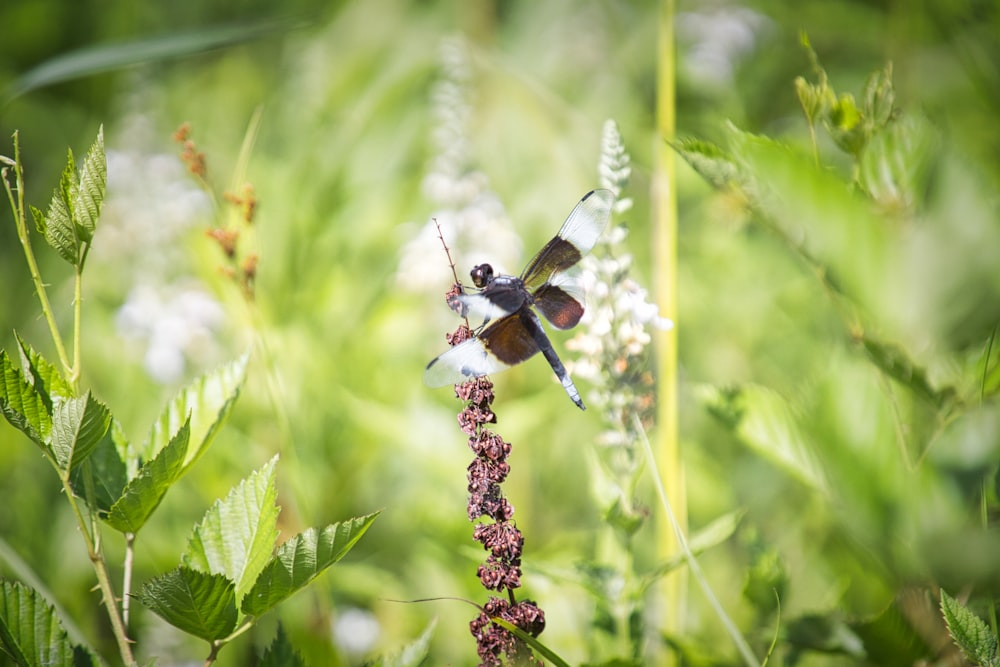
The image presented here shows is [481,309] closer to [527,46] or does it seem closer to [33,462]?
[33,462]

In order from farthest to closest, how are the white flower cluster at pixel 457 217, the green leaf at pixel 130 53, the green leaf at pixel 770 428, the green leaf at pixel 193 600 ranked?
the white flower cluster at pixel 457 217
the green leaf at pixel 130 53
the green leaf at pixel 770 428
the green leaf at pixel 193 600

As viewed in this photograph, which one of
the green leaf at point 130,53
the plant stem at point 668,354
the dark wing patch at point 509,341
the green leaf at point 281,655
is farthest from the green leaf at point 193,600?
the green leaf at point 130,53

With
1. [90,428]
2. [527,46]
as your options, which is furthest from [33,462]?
[527,46]

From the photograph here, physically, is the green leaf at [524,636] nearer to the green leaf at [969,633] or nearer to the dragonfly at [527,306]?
the dragonfly at [527,306]

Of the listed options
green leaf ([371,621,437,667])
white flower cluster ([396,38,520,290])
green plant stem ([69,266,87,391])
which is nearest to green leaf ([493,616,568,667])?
green leaf ([371,621,437,667])

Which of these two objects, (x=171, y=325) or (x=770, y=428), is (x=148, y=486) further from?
(x=171, y=325)

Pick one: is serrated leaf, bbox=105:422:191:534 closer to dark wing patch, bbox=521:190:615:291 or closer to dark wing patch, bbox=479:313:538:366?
dark wing patch, bbox=479:313:538:366
